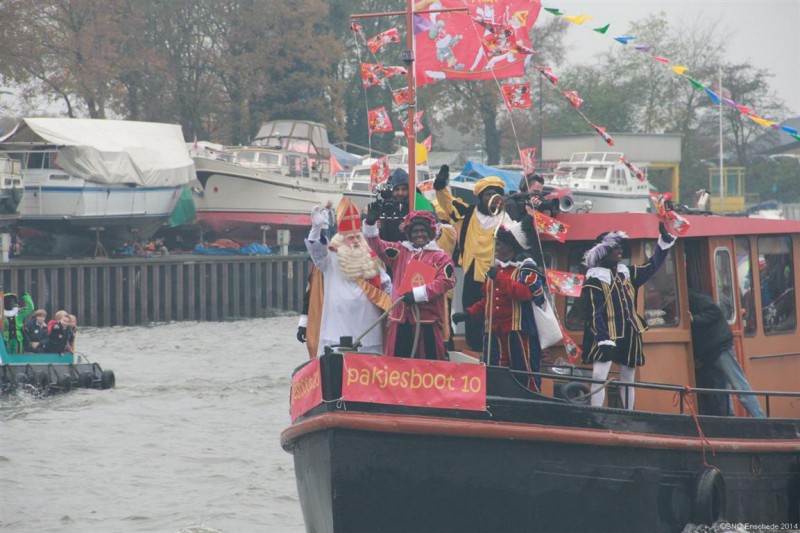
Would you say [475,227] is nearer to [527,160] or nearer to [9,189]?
[527,160]

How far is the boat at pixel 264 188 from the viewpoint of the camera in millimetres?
42625

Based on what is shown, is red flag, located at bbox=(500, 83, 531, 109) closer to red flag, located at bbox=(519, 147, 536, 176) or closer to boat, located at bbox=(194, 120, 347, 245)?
red flag, located at bbox=(519, 147, 536, 176)

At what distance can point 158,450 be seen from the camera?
1741 centimetres

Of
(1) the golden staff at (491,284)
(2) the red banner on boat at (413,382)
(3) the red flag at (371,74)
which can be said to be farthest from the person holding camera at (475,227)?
(2) the red banner on boat at (413,382)

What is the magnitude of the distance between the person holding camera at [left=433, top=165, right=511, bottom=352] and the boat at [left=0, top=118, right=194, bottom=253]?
26339 millimetres

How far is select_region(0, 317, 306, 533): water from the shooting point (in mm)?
13812

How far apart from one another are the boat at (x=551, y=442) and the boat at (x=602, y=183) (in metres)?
30.4

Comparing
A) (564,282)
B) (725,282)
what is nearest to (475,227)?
(564,282)

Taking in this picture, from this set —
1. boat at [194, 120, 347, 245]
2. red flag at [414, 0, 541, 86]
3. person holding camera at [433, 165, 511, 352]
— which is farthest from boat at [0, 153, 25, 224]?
person holding camera at [433, 165, 511, 352]

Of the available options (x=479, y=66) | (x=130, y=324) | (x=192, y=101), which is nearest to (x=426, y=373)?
(x=479, y=66)

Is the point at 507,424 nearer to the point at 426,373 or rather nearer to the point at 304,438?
the point at 426,373

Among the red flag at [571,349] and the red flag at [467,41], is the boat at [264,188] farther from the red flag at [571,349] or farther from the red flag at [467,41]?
the red flag at [571,349]

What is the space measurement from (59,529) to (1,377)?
27.9ft

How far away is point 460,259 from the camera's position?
10789 millimetres
